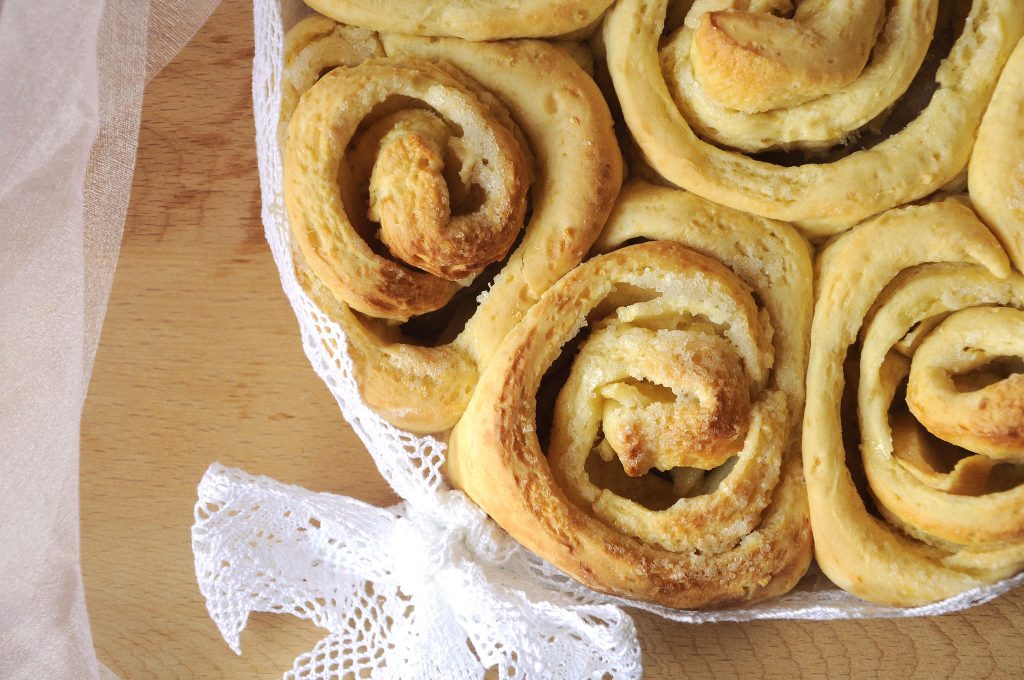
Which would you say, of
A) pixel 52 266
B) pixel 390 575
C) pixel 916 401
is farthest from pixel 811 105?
pixel 52 266

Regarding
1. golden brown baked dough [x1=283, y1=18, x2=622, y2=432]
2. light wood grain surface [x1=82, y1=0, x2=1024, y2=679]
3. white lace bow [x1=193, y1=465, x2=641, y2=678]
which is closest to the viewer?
golden brown baked dough [x1=283, y1=18, x2=622, y2=432]

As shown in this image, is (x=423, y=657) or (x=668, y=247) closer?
(x=668, y=247)

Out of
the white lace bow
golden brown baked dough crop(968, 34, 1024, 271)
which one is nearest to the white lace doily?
the white lace bow

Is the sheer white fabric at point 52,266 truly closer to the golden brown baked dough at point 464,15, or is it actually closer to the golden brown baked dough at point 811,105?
the golden brown baked dough at point 464,15

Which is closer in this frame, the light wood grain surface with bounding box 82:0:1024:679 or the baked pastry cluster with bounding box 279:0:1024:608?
the baked pastry cluster with bounding box 279:0:1024:608

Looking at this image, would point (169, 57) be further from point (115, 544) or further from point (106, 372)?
point (115, 544)

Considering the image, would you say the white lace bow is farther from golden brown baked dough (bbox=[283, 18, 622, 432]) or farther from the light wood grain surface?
golden brown baked dough (bbox=[283, 18, 622, 432])

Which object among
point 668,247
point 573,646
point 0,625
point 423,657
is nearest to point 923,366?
point 668,247

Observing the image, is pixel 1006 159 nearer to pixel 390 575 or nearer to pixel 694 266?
pixel 694 266
